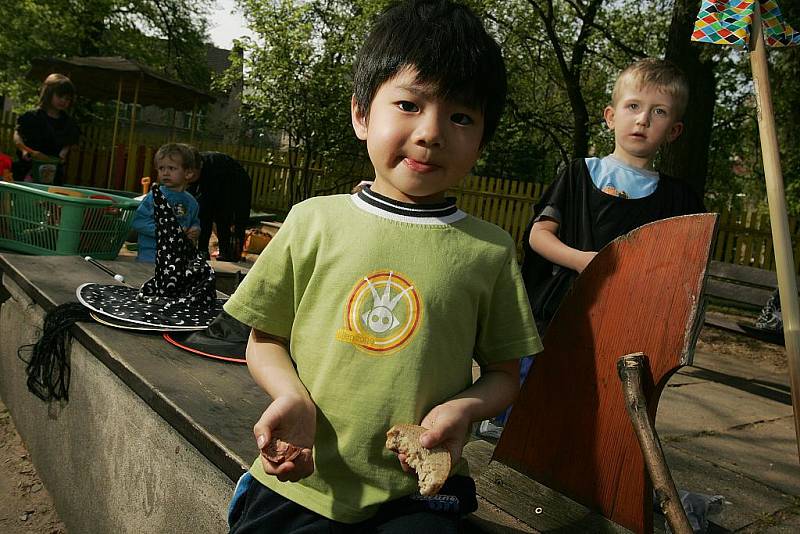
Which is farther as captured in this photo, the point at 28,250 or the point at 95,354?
the point at 28,250

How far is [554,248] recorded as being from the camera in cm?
207

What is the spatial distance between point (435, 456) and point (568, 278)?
43.5 inches

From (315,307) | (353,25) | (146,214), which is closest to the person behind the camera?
(315,307)

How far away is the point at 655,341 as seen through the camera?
1.47m

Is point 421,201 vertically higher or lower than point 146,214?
higher

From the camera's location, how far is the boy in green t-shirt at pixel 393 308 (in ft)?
4.22

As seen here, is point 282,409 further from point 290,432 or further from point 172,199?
point 172,199

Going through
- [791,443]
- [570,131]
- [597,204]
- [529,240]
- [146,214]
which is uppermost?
[570,131]

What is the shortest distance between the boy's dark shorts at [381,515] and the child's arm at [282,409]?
0.42 ft

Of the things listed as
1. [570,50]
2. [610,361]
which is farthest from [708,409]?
[570,50]

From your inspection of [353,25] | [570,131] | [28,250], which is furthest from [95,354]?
[570,131]

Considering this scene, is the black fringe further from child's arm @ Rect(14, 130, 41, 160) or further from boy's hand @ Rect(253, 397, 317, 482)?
child's arm @ Rect(14, 130, 41, 160)

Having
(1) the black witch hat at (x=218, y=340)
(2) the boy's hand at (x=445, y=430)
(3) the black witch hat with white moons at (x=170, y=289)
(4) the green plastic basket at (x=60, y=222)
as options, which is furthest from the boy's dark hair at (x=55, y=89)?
(2) the boy's hand at (x=445, y=430)

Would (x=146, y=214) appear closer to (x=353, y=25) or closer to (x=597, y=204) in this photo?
(x=597, y=204)
